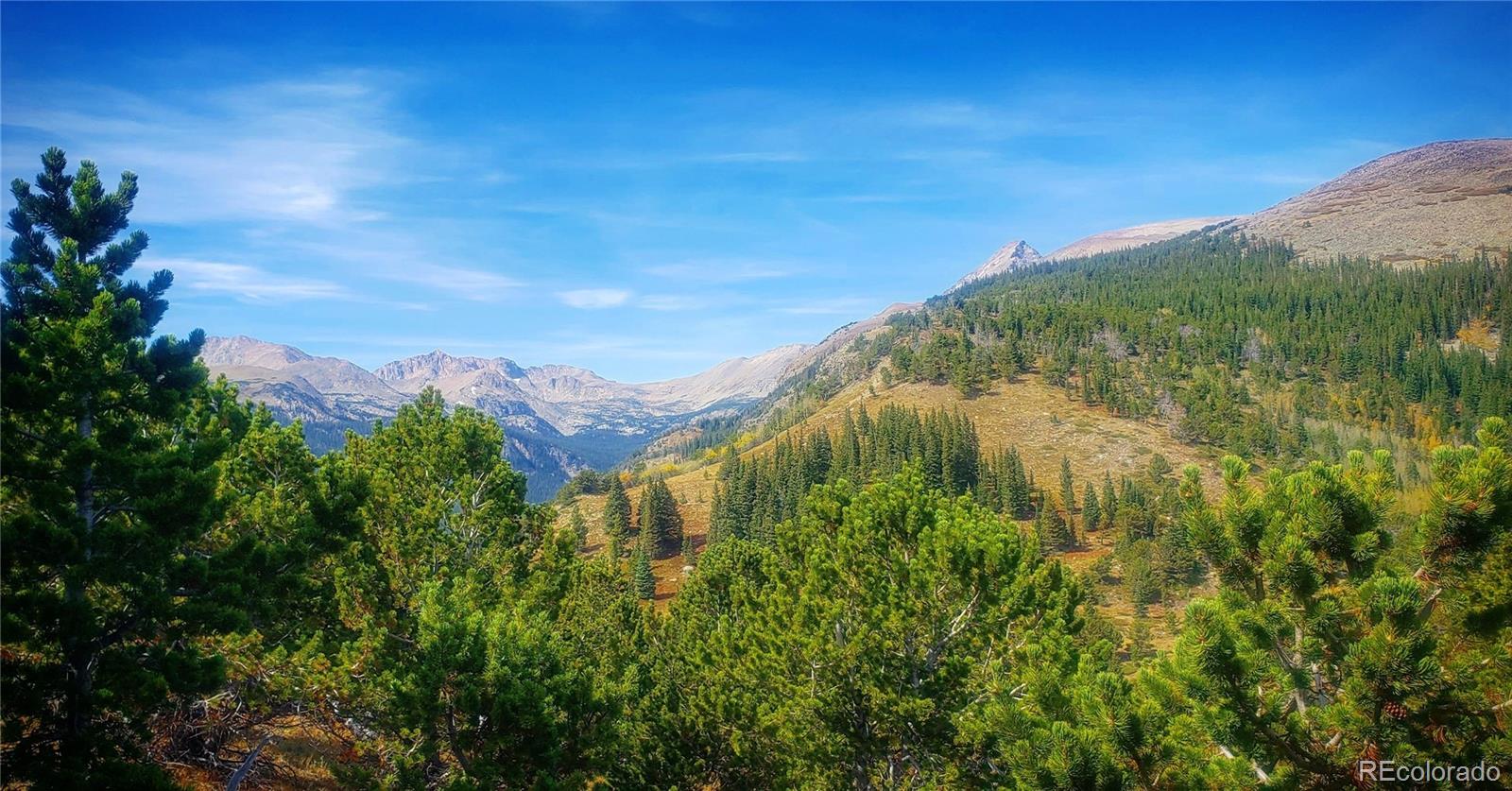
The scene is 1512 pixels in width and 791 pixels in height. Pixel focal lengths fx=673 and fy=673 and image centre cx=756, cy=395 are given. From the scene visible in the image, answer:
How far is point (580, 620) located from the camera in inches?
905

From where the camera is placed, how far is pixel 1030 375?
593ft

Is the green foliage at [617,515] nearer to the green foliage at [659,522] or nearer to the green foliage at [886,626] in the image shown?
the green foliage at [659,522]

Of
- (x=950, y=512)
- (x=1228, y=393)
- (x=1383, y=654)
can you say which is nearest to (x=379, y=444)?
(x=950, y=512)

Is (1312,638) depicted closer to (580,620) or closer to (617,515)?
(580,620)

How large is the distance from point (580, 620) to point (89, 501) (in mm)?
14778

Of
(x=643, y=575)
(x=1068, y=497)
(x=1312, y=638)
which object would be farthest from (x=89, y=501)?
(x=1068, y=497)

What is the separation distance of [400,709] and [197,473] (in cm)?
505

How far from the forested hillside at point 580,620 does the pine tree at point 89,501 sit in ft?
0.16

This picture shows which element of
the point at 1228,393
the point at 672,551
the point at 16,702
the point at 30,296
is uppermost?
the point at 30,296

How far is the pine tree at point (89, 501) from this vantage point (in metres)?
9.26

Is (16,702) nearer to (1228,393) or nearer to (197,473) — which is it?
(197,473)

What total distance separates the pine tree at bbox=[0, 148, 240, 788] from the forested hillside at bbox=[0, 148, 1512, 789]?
5 cm

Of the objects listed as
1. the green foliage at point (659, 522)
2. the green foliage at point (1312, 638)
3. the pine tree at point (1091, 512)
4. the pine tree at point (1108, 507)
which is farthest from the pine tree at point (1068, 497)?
the green foliage at point (1312, 638)

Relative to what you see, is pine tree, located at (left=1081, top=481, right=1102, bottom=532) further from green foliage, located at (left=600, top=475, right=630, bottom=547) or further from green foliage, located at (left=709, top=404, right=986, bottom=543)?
green foliage, located at (left=600, top=475, right=630, bottom=547)
